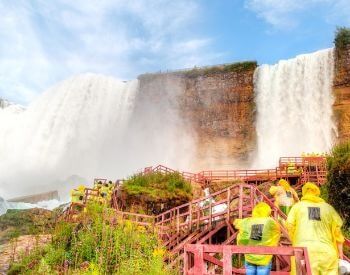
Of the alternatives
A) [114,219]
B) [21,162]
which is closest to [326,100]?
[114,219]

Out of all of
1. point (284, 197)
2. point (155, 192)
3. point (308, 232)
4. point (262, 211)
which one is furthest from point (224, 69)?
point (308, 232)

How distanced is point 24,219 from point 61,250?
13623 millimetres

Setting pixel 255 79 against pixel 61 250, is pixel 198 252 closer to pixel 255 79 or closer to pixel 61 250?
pixel 61 250

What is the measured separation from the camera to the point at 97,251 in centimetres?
714

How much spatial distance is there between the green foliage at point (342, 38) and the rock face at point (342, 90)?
0.74ft

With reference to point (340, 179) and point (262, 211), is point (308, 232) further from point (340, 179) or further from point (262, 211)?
point (340, 179)

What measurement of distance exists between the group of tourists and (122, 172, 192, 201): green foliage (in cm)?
1270

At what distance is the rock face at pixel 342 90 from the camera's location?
3158 centimetres

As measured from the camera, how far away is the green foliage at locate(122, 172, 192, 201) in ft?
60.7

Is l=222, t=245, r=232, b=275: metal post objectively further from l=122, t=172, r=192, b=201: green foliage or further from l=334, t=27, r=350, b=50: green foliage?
l=334, t=27, r=350, b=50: green foliage

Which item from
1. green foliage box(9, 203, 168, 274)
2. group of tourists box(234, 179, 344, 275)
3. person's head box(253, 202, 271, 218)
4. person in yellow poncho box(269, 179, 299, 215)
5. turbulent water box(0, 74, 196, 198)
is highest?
turbulent water box(0, 74, 196, 198)

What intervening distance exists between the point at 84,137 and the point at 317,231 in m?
44.7

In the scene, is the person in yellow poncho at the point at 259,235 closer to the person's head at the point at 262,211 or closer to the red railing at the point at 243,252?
the person's head at the point at 262,211

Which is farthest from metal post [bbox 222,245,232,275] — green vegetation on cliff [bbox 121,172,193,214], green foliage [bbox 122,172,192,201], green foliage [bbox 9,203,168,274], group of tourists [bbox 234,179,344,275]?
green foliage [bbox 122,172,192,201]
